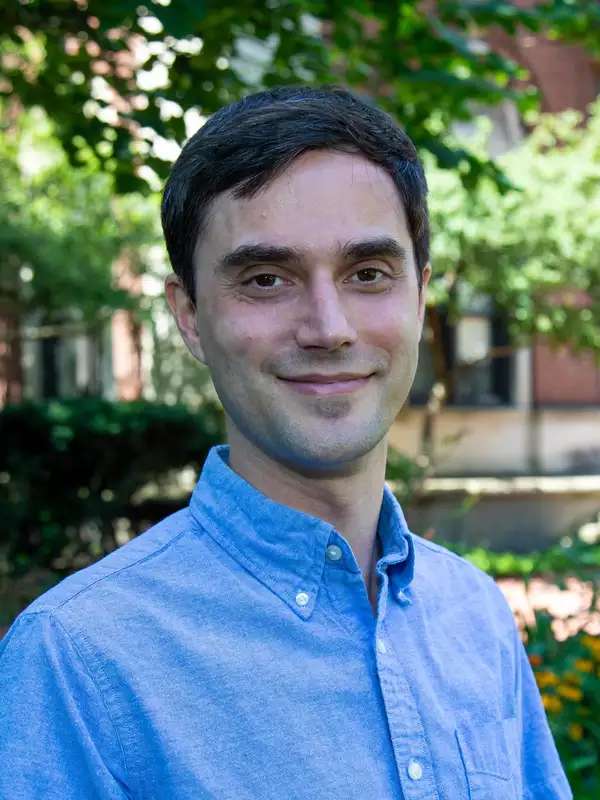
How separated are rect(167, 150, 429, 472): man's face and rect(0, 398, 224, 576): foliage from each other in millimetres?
6820

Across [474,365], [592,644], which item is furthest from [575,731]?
[474,365]

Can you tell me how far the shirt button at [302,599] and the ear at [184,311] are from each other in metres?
0.43

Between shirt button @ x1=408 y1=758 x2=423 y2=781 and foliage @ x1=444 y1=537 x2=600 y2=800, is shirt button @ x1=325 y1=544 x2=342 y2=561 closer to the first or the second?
shirt button @ x1=408 y1=758 x2=423 y2=781

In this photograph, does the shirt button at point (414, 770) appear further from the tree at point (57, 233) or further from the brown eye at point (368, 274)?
the tree at point (57, 233)

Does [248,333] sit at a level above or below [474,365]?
above

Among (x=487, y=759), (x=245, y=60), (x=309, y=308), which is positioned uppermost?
(x=245, y=60)

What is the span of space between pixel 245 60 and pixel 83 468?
14.8 feet

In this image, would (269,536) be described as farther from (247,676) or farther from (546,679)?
(546,679)

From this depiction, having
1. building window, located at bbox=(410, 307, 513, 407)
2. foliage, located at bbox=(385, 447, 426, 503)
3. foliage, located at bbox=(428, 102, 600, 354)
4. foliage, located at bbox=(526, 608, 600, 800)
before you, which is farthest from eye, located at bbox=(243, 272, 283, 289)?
building window, located at bbox=(410, 307, 513, 407)

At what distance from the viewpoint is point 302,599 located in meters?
1.52

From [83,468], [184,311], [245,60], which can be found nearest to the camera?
[184,311]

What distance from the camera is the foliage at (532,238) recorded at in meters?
9.84

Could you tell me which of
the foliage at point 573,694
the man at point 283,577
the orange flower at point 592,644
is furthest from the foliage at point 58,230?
the man at point 283,577

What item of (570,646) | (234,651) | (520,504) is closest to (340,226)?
(234,651)
